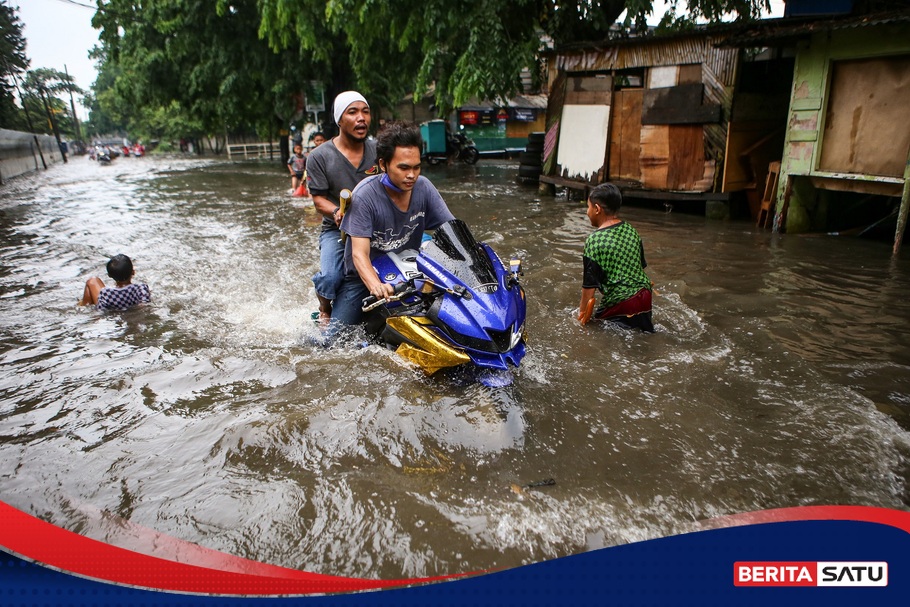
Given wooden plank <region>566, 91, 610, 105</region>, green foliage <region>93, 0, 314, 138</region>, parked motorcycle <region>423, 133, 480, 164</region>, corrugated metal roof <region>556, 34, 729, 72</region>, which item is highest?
green foliage <region>93, 0, 314, 138</region>

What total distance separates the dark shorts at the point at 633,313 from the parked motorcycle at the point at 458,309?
1618 mm

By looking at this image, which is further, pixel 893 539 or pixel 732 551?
pixel 893 539

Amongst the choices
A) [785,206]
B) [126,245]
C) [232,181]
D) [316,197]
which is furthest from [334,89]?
[316,197]

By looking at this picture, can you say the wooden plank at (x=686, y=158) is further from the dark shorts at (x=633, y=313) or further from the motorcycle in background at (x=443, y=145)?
the motorcycle in background at (x=443, y=145)

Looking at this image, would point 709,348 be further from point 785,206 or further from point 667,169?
point 667,169

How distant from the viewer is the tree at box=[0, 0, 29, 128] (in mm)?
31703

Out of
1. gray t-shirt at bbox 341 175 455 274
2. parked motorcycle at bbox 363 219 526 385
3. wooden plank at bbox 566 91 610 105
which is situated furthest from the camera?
wooden plank at bbox 566 91 610 105

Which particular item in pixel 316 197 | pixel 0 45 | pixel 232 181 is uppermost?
pixel 0 45

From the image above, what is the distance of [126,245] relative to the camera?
9.48 meters

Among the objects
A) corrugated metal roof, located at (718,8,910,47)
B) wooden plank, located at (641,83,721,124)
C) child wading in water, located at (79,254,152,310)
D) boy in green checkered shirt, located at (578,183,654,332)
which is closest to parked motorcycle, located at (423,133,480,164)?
wooden plank, located at (641,83,721,124)

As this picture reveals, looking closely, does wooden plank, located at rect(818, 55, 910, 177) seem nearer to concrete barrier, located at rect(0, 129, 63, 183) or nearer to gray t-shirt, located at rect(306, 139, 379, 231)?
gray t-shirt, located at rect(306, 139, 379, 231)

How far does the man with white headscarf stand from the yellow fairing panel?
109 centimetres

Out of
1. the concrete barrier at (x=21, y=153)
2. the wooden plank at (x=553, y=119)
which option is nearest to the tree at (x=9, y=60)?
the concrete barrier at (x=21, y=153)

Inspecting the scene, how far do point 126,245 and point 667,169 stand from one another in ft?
30.5
